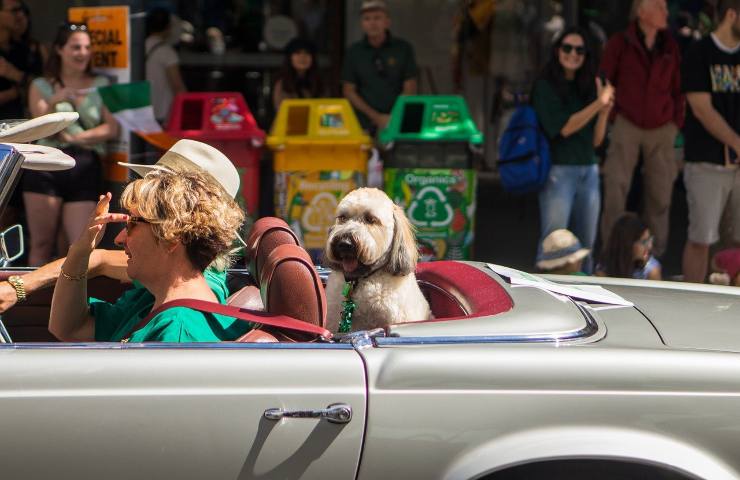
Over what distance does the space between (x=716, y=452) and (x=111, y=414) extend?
4.64ft

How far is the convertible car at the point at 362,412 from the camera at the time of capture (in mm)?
2812

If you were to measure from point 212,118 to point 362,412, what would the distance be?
15.6 ft

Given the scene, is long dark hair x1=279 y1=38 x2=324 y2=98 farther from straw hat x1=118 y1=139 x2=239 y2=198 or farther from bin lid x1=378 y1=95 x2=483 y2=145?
straw hat x1=118 y1=139 x2=239 y2=198

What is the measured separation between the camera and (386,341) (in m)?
3.01

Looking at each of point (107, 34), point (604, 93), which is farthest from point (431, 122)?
point (107, 34)

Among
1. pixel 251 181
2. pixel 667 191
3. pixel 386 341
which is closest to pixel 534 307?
pixel 386 341

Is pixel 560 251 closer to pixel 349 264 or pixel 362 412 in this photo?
pixel 349 264

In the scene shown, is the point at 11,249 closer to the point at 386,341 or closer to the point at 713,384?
the point at 386,341

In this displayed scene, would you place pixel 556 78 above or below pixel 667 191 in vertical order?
above

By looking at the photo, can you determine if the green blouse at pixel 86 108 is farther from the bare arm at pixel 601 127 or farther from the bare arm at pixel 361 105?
the bare arm at pixel 601 127

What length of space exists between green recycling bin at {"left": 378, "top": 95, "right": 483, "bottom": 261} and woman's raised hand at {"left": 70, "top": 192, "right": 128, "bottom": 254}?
4.18 meters

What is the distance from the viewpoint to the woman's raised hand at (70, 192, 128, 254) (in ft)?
10.7

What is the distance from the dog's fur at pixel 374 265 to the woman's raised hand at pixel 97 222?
1.13 metres

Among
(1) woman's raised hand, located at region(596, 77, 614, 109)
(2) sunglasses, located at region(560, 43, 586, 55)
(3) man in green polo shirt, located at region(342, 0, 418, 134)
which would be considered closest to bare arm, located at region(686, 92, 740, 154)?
(1) woman's raised hand, located at region(596, 77, 614, 109)
